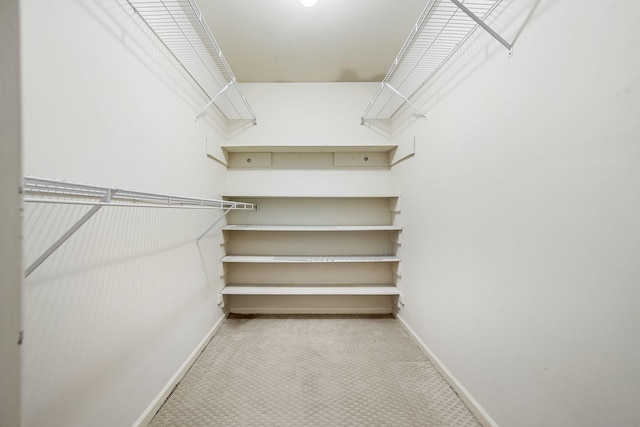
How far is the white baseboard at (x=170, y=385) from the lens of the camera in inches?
44.7

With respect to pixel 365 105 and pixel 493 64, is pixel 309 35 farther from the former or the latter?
pixel 493 64

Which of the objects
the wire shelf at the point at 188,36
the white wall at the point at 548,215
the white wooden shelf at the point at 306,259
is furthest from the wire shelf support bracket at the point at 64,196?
the white wall at the point at 548,215

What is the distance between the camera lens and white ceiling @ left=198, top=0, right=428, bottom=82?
150 cm

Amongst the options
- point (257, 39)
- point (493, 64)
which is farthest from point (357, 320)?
point (257, 39)

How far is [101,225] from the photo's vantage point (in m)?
0.90

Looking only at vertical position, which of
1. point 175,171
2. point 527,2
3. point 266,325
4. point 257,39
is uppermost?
point 257,39

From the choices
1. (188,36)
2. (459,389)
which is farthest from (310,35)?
(459,389)

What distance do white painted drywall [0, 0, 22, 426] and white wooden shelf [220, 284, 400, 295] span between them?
190 centimetres

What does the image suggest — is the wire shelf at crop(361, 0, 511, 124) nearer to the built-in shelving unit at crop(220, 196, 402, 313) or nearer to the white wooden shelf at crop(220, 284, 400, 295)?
the built-in shelving unit at crop(220, 196, 402, 313)

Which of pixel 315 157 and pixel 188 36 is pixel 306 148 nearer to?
pixel 315 157

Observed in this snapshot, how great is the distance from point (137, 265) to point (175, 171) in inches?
23.9

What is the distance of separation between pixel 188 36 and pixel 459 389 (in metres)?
2.58

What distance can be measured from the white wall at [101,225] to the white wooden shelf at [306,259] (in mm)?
726

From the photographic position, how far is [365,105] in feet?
7.79
